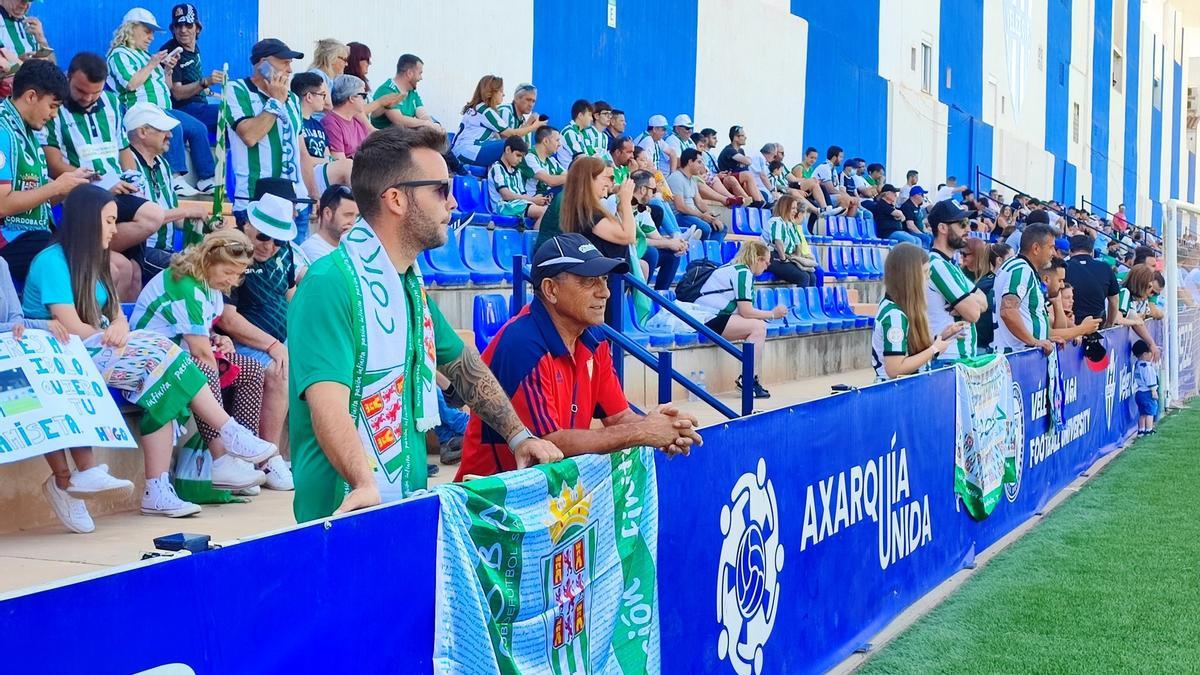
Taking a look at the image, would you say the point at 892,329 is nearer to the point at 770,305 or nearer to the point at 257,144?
the point at 257,144

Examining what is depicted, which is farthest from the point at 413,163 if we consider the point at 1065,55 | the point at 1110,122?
the point at 1110,122

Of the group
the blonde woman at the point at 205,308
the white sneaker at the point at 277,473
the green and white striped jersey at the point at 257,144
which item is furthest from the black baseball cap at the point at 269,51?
the white sneaker at the point at 277,473

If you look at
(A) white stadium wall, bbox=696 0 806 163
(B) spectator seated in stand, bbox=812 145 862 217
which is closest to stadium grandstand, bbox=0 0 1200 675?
(A) white stadium wall, bbox=696 0 806 163

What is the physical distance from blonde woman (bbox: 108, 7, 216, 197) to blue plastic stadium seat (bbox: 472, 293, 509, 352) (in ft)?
6.47

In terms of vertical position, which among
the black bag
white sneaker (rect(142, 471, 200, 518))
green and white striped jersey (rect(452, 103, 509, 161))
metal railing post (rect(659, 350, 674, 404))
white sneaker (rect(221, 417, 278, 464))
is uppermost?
green and white striped jersey (rect(452, 103, 509, 161))

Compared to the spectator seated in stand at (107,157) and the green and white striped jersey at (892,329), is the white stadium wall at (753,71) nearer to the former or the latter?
the green and white striped jersey at (892,329)

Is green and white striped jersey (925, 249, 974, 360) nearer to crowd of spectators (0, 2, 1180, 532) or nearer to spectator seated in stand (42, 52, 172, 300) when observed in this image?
crowd of spectators (0, 2, 1180, 532)

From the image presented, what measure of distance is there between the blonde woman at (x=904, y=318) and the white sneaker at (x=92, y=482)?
13.1 feet

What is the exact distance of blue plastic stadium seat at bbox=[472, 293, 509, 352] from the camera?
29.1 ft

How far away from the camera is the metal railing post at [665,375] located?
21.3ft

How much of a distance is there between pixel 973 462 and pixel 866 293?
10999 millimetres

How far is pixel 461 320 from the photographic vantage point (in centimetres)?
960

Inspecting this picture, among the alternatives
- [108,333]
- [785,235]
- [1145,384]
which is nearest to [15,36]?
[108,333]

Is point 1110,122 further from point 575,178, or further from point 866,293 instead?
point 575,178
